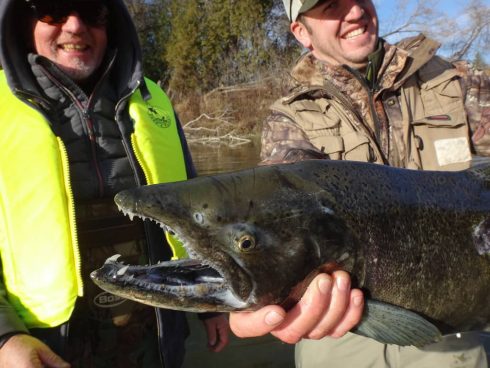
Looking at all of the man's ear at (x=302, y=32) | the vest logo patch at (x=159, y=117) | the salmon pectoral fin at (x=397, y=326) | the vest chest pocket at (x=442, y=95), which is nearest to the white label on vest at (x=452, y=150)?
the vest chest pocket at (x=442, y=95)

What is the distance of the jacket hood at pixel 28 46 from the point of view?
2.96 m

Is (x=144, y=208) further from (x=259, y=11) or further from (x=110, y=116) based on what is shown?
(x=259, y=11)

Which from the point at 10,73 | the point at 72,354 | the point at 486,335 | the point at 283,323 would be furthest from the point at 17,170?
the point at 486,335

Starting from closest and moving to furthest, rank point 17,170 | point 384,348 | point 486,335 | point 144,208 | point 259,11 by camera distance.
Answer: point 144,208 → point 17,170 → point 384,348 → point 486,335 → point 259,11

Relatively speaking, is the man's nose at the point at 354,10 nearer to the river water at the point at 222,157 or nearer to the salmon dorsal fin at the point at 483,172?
the salmon dorsal fin at the point at 483,172

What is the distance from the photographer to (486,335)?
409 cm

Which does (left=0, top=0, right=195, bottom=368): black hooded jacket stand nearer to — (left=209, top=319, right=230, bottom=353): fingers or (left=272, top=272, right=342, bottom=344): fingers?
(left=209, top=319, right=230, bottom=353): fingers

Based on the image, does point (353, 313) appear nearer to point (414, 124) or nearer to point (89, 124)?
point (414, 124)

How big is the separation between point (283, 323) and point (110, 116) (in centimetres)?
203

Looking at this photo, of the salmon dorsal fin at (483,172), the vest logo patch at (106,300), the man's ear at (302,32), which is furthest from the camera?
the man's ear at (302,32)

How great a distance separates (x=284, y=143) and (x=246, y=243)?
1.74m

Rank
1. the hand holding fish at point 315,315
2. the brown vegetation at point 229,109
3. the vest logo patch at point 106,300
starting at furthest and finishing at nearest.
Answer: the brown vegetation at point 229,109 → the vest logo patch at point 106,300 → the hand holding fish at point 315,315

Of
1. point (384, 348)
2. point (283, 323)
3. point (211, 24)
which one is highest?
point (211, 24)

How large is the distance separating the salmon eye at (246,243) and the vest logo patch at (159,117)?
1824 millimetres
